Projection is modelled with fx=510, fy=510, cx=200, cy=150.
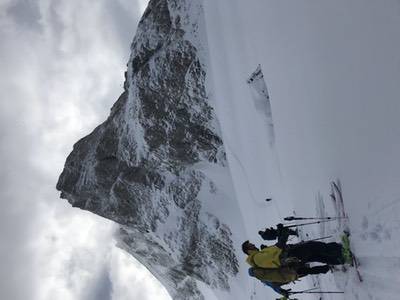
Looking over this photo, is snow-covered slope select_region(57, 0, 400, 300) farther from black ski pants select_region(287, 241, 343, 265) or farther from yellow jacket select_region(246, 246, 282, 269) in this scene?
yellow jacket select_region(246, 246, 282, 269)

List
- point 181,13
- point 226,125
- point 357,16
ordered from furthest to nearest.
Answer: point 181,13 < point 226,125 < point 357,16

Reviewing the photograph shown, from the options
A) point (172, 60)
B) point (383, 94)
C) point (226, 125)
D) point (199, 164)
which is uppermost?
point (172, 60)

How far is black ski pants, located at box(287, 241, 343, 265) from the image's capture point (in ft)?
30.3

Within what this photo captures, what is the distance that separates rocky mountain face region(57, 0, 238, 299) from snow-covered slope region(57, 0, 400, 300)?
106 millimetres

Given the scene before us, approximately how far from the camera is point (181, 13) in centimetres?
2873

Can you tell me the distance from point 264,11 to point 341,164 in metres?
7.97

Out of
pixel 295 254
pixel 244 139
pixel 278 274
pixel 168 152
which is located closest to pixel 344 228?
pixel 295 254

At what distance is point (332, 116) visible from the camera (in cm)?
987

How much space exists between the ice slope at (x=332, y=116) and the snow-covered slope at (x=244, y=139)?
0.04 metres

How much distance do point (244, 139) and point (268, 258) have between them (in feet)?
39.1

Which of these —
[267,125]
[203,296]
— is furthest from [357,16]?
[203,296]

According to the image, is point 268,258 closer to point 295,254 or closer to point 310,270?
point 295,254

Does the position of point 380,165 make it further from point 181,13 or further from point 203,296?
point 203,296

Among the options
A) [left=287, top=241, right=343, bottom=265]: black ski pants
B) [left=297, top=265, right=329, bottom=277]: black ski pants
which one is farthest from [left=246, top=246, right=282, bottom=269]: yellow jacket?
[left=297, top=265, right=329, bottom=277]: black ski pants
